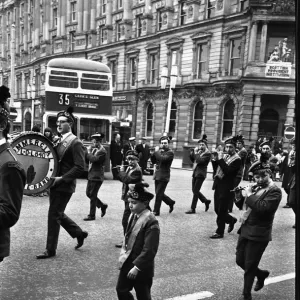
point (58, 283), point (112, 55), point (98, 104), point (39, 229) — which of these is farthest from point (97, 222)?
point (112, 55)

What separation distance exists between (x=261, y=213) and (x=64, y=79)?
1136 cm

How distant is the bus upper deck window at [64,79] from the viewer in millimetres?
13570

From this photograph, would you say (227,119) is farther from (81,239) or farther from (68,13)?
(81,239)

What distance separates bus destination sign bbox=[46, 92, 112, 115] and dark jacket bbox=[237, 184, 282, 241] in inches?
405

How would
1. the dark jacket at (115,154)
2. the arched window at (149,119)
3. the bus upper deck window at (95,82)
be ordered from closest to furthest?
the bus upper deck window at (95,82), the dark jacket at (115,154), the arched window at (149,119)

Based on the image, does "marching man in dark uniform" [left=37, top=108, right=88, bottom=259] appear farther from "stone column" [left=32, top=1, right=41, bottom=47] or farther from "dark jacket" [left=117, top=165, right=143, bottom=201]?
"stone column" [left=32, top=1, right=41, bottom=47]

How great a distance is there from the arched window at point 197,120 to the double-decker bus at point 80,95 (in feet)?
51.1

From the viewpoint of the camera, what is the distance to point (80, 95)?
44.6 feet

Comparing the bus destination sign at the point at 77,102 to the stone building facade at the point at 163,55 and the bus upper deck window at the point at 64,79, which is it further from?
the stone building facade at the point at 163,55

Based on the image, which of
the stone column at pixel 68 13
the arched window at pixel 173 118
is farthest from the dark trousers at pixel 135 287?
the stone column at pixel 68 13

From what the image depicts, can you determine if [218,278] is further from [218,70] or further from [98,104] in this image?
[218,70]

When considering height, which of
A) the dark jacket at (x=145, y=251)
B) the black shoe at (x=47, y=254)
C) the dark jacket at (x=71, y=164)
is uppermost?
the dark jacket at (x=71, y=164)

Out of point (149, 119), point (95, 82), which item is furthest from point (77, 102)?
point (149, 119)

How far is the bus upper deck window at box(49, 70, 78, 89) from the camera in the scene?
1357 centimetres
